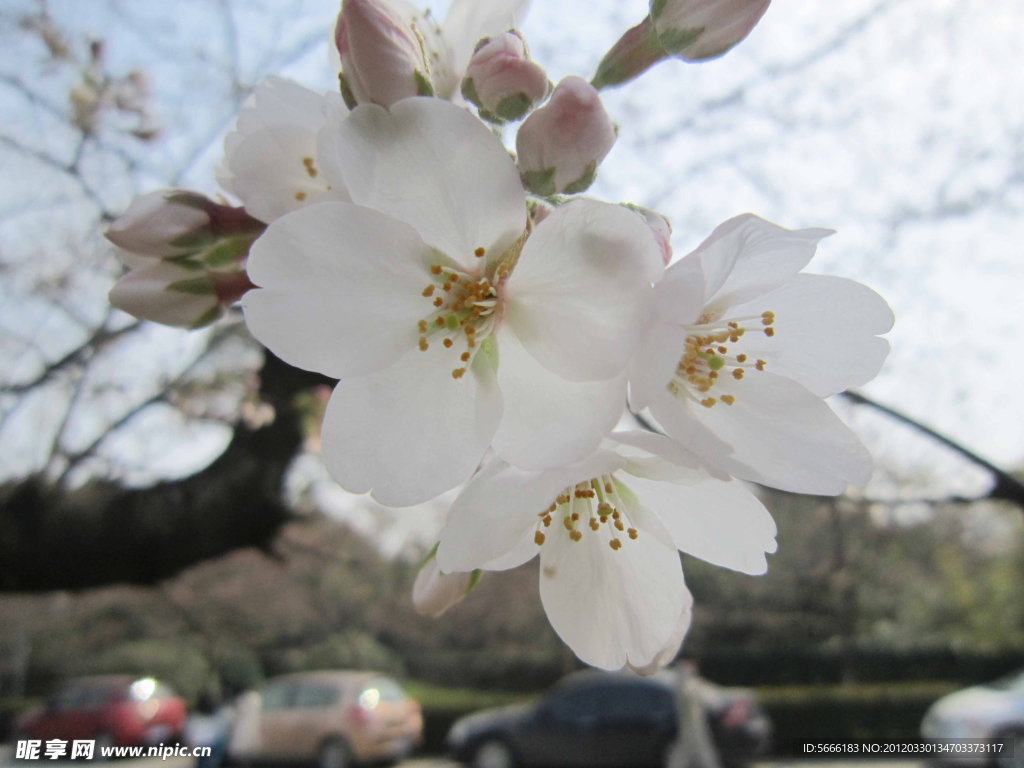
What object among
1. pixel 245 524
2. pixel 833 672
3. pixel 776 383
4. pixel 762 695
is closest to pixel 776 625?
pixel 833 672

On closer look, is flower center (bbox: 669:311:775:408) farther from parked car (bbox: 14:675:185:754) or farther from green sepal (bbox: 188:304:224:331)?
parked car (bbox: 14:675:185:754)

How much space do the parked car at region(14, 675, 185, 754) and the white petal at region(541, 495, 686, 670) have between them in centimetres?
881

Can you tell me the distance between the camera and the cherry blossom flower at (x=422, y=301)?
477mm

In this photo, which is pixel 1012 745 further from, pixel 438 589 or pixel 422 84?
pixel 422 84

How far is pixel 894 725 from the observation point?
939 cm

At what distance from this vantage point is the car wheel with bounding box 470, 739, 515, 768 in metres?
Result: 7.65

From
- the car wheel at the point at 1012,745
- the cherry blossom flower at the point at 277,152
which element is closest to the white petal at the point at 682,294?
the cherry blossom flower at the point at 277,152

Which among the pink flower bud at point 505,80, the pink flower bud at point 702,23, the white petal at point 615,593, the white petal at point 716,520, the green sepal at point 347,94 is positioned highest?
the pink flower bud at point 702,23

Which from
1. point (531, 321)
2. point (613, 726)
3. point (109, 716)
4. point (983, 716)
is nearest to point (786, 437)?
point (531, 321)

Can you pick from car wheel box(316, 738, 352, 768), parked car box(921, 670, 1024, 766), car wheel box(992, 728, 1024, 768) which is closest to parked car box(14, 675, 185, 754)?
car wheel box(316, 738, 352, 768)

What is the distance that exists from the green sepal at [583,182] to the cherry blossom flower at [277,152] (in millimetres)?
238

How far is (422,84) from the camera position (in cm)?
53

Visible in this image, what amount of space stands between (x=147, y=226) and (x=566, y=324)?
437mm

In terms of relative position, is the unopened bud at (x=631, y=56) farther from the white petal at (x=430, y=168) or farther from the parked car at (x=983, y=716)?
the parked car at (x=983, y=716)
